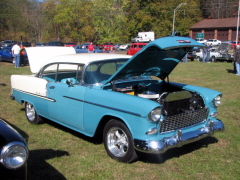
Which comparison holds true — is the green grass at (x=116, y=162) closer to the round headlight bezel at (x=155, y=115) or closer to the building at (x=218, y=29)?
the round headlight bezel at (x=155, y=115)

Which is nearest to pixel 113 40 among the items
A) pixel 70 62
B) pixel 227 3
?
pixel 227 3

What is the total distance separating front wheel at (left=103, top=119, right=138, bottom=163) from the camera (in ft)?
12.8

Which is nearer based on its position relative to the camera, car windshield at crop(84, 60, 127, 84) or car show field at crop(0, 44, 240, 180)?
car show field at crop(0, 44, 240, 180)

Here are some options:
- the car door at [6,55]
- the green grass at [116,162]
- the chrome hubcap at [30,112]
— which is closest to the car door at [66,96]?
the green grass at [116,162]

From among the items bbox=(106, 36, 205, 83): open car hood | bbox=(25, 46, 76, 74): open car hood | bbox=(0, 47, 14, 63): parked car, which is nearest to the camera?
bbox=(106, 36, 205, 83): open car hood

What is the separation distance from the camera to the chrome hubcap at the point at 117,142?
4070 millimetres

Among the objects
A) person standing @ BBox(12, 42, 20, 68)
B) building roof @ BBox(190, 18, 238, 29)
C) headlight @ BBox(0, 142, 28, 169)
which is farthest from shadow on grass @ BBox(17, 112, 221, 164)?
building roof @ BBox(190, 18, 238, 29)

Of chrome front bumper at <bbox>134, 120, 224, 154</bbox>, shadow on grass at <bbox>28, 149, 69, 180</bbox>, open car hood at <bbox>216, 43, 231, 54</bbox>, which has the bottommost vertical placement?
shadow on grass at <bbox>28, 149, 69, 180</bbox>

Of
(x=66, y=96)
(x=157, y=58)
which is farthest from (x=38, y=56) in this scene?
(x=157, y=58)

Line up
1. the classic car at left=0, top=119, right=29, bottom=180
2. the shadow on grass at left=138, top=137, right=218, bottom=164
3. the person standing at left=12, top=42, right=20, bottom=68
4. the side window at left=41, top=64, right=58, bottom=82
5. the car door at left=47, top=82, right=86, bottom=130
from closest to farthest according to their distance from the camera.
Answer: the classic car at left=0, top=119, right=29, bottom=180, the shadow on grass at left=138, top=137, right=218, bottom=164, the car door at left=47, top=82, right=86, bottom=130, the side window at left=41, top=64, right=58, bottom=82, the person standing at left=12, top=42, right=20, bottom=68

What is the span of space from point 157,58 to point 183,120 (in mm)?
1282

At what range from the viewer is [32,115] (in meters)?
6.12

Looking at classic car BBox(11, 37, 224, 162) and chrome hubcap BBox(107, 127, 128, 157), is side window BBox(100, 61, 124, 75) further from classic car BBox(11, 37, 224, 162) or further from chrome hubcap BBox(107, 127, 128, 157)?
chrome hubcap BBox(107, 127, 128, 157)

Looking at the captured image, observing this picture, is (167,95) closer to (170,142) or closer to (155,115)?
(155,115)
